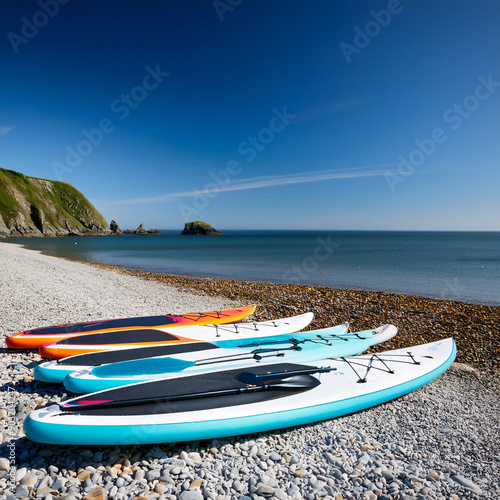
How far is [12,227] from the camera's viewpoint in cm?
7438

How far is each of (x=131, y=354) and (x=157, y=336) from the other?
106 centimetres

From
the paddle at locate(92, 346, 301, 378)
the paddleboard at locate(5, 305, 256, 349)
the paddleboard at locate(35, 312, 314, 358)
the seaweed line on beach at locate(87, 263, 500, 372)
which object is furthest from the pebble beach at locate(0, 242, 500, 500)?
the seaweed line on beach at locate(87, 263, 500, 372)

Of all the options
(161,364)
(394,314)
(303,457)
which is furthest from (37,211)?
(303,457)

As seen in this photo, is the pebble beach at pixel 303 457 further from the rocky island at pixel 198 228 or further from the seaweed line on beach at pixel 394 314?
the rocky island at pixel 198 228

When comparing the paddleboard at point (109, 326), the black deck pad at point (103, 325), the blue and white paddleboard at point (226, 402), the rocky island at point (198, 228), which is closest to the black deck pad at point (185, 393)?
the blue and white paddleboard at point (226, 402)

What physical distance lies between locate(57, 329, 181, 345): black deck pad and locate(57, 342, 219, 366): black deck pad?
0.50 metres

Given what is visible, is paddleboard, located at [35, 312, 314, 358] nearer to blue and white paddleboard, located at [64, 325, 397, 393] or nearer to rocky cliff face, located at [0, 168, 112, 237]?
blue and white paddleboard, located at [64, 325, 397, 393]

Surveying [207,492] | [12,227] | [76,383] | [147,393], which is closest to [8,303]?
[76,383]

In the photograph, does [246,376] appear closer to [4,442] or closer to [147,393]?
[147,393]

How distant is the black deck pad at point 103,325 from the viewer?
6156 mm

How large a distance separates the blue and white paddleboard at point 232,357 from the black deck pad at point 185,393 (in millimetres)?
397

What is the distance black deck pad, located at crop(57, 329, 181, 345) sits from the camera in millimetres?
5742

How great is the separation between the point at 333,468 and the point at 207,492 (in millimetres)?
1432

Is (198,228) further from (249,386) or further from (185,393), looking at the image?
(185,393)
